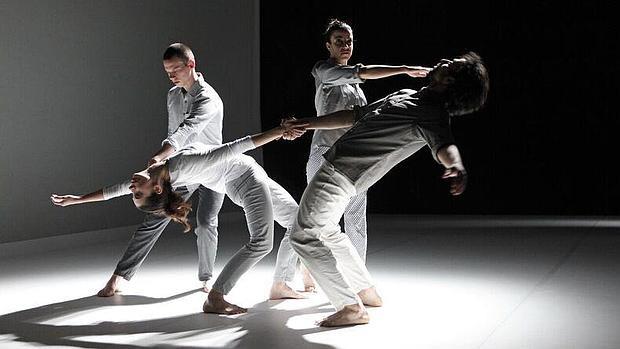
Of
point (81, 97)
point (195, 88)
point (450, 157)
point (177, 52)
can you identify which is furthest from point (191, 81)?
point (81, 97)

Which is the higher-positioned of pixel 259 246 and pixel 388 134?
pixel 388 134

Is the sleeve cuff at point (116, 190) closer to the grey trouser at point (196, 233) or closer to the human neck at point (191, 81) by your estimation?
the grey trouser at point (196, 233)

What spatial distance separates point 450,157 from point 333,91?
1.32 metres

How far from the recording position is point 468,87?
2803mm

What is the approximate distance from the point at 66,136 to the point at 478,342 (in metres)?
4.08

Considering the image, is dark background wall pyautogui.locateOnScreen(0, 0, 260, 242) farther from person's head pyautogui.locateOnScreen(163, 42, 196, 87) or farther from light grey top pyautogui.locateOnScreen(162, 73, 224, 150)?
person's head pyautogui.locateOnScreen(163, 42, 196, 87)

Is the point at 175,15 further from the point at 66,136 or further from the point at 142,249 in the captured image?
the point at 142,249

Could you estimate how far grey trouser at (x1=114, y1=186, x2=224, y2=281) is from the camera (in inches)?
148

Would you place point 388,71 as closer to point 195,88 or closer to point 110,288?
point 195,88

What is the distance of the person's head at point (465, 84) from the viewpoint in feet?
9.15

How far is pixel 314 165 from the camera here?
376cm

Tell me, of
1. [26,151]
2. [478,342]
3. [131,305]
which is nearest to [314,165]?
[131,305]

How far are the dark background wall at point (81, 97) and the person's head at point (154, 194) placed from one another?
8.71 feet

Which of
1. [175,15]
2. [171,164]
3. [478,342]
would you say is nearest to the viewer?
[478,342]
